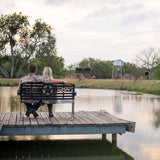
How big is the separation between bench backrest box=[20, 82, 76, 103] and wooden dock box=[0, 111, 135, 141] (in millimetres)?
511

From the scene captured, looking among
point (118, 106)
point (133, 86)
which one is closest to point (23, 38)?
point (133, 86)

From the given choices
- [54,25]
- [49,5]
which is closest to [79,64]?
[54,25]

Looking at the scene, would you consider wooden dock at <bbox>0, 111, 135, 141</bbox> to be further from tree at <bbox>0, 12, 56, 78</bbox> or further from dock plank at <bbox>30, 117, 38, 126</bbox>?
tree at <bbox>0, 12, 56, 78</bbox>

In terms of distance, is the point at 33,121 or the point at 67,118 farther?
the point at 67,118

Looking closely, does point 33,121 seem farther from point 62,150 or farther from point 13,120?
point 62,150

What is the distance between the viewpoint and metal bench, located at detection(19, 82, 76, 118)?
7.35m

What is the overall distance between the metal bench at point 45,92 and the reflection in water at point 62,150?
0.99m

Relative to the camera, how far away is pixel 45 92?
7.47 m

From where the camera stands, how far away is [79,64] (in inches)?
3890

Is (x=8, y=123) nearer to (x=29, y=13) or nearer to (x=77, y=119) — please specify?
(x=77, y=119)

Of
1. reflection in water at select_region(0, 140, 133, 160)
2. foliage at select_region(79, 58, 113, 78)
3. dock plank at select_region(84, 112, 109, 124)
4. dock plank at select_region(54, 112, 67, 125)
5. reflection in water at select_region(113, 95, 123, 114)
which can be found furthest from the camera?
foliage at select_region(79, 58, 113, 78)

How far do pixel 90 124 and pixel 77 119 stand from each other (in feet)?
2.31

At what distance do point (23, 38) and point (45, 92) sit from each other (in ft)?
150

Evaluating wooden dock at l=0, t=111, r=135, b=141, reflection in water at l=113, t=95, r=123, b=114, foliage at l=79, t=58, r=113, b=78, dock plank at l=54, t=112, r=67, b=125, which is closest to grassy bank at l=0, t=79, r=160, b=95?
reflection in water at l=113, t=95, r=123, b=114
